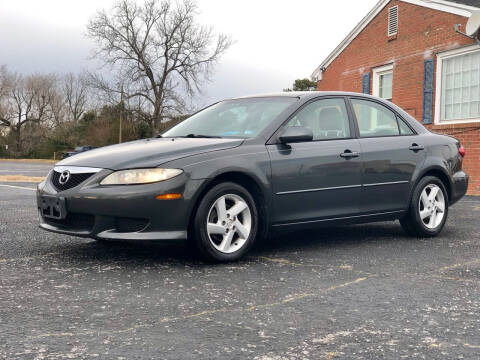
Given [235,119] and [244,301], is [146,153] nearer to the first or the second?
[235,119]

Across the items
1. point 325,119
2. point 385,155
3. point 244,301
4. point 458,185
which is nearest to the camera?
point 244,301

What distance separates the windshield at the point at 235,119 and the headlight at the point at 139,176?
3.22ft

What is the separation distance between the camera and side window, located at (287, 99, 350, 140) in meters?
5.69

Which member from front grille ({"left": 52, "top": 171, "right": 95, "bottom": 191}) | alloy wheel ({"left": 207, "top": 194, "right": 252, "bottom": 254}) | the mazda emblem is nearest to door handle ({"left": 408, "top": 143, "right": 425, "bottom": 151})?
alloy wheel ({"left": 207, "top": 194, "right": 252, "bottom": 254})

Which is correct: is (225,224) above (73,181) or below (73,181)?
below

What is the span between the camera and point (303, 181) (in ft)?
17.6

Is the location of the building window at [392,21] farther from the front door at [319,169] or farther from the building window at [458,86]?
the front door at [319,169]

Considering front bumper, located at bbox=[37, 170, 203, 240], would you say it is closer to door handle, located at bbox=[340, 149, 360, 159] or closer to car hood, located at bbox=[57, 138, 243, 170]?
car hood, located at bbox=[57, 138, 243, 170]

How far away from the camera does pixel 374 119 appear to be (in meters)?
6.20

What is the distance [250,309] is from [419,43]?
1297 cm

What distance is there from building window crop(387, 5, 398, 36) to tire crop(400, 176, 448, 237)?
34.7 ft

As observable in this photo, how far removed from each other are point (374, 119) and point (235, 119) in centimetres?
149

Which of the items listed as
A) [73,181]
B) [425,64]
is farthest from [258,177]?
[425,64]

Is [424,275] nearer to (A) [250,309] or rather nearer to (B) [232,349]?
(A) [250,309]
